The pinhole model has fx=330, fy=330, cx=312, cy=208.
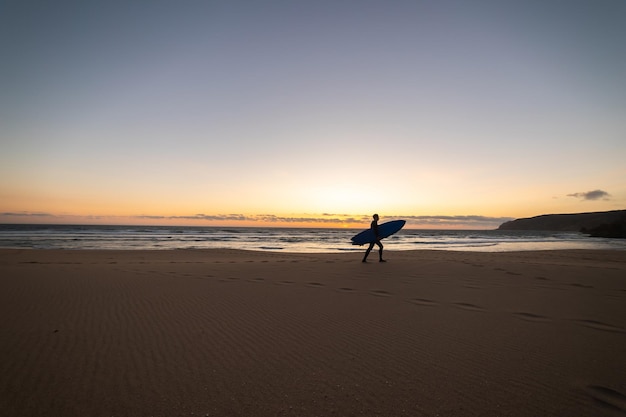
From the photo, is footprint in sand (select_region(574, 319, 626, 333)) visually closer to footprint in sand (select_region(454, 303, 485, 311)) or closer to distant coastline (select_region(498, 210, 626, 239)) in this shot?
footprint in sand (select_region(454, 303, 485, 311))

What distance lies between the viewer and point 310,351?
3.64m

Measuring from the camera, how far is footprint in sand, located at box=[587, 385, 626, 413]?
252 centimetres

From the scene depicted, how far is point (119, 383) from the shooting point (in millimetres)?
2854

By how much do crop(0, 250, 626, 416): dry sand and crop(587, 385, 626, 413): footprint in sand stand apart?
0.01 m

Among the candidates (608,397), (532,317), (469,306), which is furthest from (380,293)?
(608,397)

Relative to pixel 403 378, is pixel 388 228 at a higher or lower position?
higher

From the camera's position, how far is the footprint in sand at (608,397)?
2.52m

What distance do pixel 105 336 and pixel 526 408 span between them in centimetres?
442

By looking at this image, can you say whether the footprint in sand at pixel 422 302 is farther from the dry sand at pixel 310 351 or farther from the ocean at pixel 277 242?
the ocean at pixel 277 242

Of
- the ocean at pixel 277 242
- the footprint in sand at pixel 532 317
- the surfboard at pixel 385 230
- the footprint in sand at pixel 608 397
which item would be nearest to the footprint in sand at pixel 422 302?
the footprint in sand at pixel 532 317

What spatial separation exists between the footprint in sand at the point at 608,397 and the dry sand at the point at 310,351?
14 millimetres

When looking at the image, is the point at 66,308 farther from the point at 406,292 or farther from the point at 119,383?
the point at 406,292

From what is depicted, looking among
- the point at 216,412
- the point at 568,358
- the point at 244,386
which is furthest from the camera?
the point at 568,358

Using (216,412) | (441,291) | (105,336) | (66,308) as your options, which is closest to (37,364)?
(105,336)
